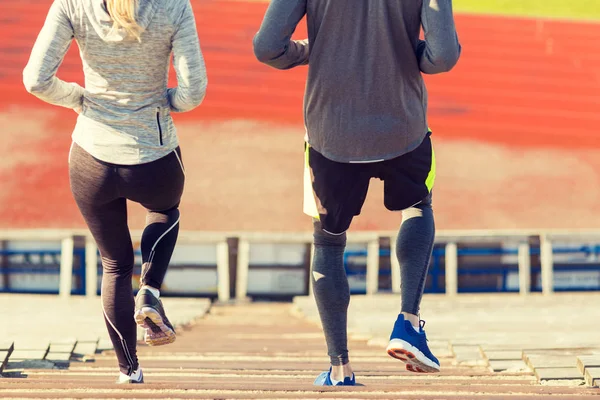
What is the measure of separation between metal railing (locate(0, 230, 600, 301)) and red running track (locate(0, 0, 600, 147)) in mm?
5133

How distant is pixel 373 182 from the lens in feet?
42.4

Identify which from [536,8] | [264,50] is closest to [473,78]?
[536,8]

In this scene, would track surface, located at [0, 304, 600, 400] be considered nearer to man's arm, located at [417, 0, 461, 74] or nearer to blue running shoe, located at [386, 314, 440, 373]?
blue running shoe, located at [386, 314, 440, 373]

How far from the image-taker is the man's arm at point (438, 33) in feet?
8.80

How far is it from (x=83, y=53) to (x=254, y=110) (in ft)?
40.9

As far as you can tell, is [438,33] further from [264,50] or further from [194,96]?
[194,96]

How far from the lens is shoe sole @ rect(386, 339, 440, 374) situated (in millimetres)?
2811

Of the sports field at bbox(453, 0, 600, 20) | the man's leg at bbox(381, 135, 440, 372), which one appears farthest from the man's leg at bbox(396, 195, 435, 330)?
the sports field at bbox(453, 0, 600, 20)

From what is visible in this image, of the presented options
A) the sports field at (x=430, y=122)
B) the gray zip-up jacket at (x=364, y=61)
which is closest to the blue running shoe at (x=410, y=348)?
the gray zip-up jacket at (x=364, y=61)

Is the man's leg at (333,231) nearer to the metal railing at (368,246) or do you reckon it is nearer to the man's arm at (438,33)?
the man's arm at (438,33)

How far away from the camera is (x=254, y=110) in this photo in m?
15.3

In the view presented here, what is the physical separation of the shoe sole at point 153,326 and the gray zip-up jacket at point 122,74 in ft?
1.52

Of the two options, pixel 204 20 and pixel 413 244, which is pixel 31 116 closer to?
pixel 204 20

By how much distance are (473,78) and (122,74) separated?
14.4 metres
